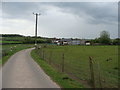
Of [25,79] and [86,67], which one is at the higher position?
[25,79]

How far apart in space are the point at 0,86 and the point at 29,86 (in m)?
1.35

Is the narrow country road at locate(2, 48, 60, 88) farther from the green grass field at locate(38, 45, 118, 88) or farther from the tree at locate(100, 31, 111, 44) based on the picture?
the tree at locate(100, 31, 111, 44)

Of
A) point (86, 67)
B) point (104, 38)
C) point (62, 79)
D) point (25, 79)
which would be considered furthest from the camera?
point (104, 38)

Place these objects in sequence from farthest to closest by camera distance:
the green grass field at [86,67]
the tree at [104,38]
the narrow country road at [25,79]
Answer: the tree at [104,38]
the green grass field at [86,67]
the narrow country road at [25,79]

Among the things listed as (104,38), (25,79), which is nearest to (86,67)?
(25,79)

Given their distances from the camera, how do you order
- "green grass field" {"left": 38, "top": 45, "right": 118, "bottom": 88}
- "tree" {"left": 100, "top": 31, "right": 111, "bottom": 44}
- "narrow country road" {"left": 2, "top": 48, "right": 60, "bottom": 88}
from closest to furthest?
"narrow country road" {"left": 2, "top": 48, "right": 60, "bottom": 88}
"green grass field" {"left": 38, "top": 45, "right": 118, "bottom": 88}
"tree" {"left": 100, "top": 31, "right": 111, "bottom": 44}

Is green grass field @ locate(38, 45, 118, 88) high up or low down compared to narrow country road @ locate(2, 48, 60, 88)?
down

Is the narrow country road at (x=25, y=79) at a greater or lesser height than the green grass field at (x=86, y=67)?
greater

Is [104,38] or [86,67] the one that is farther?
[104,38]

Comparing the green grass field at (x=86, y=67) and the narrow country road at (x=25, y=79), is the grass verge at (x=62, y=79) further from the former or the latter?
the green grass field at (x=86, y=67)

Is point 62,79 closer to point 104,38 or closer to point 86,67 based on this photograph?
point 86,67

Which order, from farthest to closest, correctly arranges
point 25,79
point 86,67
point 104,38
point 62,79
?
point 104,38, point 86,67, point 62,79, point 25,79

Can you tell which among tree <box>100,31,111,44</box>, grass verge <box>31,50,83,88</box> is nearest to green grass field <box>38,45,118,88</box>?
grass verge <box>31,50,83,88</box>

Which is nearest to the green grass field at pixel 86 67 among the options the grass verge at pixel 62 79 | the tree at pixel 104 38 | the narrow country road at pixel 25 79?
the grass verge at pixel 62 79
